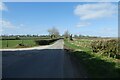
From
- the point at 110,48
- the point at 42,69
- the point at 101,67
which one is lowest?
the point at 42,69

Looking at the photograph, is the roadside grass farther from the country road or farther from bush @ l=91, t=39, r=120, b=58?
bush @ l=91, t=39, r=120, b=58

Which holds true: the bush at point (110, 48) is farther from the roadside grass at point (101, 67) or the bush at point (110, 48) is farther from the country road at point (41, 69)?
the country road at point (41, 69)

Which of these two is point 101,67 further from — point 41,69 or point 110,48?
point 110,48

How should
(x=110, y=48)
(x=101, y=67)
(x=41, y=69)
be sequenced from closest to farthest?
(x=101, y=67)
(x=41, y=69)
(x=110, y=48)

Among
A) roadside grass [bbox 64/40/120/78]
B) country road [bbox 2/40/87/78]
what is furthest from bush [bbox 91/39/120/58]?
country road [bbox 2/40/87/78]

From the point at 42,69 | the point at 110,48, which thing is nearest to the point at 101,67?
the point at 42,69

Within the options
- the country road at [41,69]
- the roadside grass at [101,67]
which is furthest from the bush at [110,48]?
the country road at [41,69]

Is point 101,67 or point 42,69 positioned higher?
point 101,67

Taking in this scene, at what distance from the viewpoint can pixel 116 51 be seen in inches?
848

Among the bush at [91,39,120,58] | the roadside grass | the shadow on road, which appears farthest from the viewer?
the bush at [91,39,120,58]

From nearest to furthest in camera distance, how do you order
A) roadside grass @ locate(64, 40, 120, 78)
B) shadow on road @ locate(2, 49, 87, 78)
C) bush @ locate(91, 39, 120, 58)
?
roadside grass @ locate(64, 40, 120, 78) < shadow on road @ locate(2, 49, 87, 78) < bush @ locate(91, 39, 120, 58)

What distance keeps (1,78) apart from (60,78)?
265cm

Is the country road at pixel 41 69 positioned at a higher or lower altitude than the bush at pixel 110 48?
lower

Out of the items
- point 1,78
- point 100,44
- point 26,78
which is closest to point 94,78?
point 26,78
